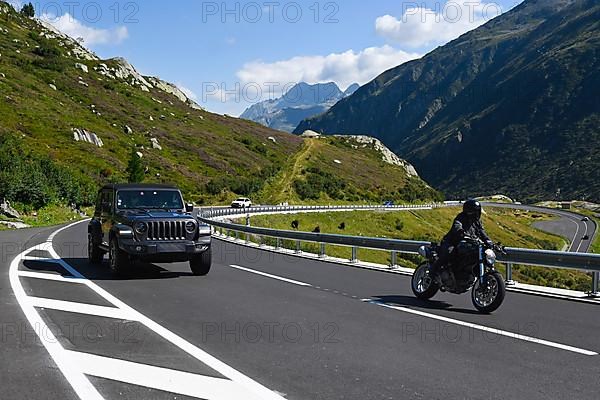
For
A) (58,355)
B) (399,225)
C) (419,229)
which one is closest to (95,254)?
(58,355)

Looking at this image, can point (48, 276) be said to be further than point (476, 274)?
Yes

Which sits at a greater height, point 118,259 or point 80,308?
point 118,259

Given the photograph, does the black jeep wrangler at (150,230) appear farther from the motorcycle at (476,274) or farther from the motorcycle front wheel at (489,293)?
the motorcycle front wheel at (489,293)

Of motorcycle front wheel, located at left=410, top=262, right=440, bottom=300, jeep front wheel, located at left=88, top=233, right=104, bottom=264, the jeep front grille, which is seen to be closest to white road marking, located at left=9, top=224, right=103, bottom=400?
the jeep front grille

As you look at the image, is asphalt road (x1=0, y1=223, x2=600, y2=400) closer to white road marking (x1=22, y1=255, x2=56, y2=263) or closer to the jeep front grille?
the jeep front grille

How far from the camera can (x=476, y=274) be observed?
974cm

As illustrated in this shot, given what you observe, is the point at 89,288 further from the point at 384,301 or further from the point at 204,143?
the point at 204,143

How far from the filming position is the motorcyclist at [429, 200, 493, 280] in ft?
33.0

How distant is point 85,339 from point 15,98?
98.7m

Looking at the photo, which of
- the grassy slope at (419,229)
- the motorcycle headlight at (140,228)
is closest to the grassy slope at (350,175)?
the grassy slope at (419,229)

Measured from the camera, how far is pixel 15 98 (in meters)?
95.4

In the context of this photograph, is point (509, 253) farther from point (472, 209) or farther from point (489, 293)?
point (489, 293)

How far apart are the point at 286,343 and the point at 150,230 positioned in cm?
658

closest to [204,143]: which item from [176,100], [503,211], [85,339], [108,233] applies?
[176,100]
